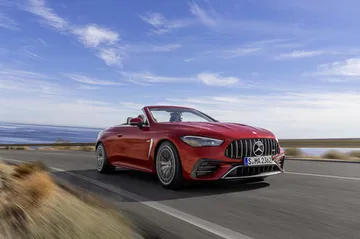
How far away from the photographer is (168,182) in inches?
231

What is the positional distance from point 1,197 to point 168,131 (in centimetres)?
274

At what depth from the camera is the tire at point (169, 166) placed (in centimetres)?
566

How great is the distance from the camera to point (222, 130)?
5.66 metres

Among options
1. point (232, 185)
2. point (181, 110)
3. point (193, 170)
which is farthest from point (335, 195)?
point (181, 110)

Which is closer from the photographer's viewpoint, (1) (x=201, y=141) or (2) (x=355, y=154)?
(1) (x=201, y=141)

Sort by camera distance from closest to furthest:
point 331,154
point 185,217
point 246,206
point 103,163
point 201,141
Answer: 1. point 185,217
2. point 246,206
3. point 201,141
4. point 103,163
5. point 331,154

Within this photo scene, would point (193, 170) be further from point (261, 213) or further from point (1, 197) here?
point (1, 197)

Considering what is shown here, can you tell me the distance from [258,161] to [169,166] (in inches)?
52.5

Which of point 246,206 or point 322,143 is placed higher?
point 322,143

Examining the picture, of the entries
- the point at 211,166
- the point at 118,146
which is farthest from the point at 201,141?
the point at 118,146

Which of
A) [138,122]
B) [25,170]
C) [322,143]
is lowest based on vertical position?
[25,170]

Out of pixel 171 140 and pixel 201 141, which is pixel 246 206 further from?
pixel 171 140

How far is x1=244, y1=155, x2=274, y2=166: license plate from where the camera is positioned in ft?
17.9

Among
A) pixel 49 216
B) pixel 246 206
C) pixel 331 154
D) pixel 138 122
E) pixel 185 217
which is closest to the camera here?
pixel 49 216
